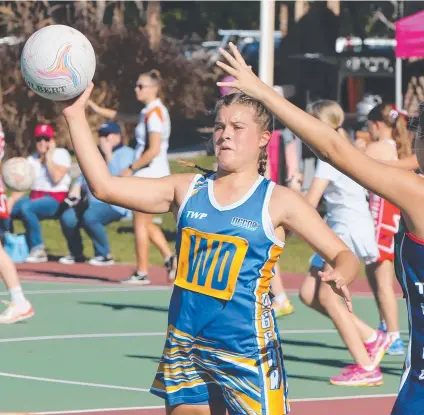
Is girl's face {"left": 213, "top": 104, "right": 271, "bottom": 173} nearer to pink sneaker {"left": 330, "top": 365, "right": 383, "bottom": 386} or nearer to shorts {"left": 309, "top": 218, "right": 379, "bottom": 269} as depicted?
pink sneaker {"left": 330, "top": 365, "right": 383, "bottom": 386}

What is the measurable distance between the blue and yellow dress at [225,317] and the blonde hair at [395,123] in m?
4.98

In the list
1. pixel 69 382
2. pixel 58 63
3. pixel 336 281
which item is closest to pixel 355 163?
pixel 336 281

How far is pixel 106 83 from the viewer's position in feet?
86.5

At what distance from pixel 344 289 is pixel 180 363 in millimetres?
937

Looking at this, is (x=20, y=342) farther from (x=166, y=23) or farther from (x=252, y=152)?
(x=166, y=23)

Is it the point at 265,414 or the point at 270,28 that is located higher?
the point at 270,28

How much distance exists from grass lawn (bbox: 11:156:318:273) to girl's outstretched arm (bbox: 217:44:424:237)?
1048 centimetres

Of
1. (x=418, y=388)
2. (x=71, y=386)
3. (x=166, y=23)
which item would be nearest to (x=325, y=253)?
(x=418, y=388)

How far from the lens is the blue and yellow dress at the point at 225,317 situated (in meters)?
5.11

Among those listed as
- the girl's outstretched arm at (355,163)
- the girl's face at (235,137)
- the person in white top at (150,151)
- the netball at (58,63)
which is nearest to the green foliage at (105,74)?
the person in white top at (150,151)

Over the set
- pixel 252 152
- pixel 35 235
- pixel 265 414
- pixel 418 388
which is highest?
pixel 252 152

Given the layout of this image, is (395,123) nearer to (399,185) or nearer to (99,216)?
(99,216)

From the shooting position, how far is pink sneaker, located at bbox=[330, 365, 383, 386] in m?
8.62

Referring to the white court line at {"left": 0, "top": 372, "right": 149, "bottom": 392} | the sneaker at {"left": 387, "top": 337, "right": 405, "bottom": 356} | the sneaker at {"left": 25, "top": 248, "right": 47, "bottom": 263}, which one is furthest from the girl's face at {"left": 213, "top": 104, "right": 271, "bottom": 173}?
the sneaker at {"left": 25, "top": 248, "right": 47, "bottom": 263}
